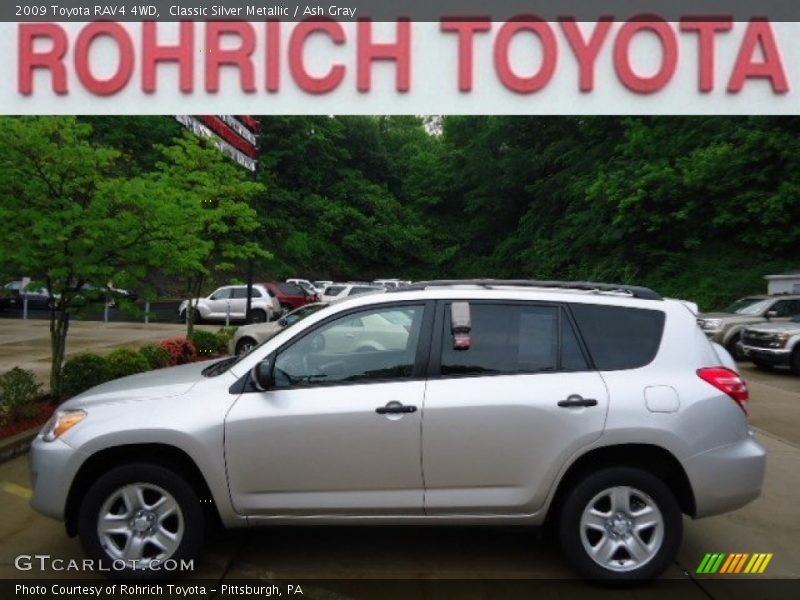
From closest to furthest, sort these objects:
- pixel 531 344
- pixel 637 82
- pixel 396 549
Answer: pixel 531 344 → pixel 396 549 → pixel 637 82

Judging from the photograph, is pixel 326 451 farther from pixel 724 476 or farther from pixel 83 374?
pixel 83 374

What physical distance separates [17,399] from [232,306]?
19.2 metres

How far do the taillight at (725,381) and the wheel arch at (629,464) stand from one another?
0.49 meters

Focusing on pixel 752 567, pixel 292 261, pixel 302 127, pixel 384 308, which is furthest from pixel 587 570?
pixel 302 127

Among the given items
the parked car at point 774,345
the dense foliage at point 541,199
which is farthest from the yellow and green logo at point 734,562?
the dense foliage at point 541,199

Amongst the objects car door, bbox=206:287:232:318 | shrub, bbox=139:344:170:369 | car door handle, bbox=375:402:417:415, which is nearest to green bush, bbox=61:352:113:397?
shrub, bbox=139:344:170:369

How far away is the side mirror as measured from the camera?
13.4 feet

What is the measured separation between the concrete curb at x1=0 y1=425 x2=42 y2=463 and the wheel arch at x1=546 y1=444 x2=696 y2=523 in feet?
16.5

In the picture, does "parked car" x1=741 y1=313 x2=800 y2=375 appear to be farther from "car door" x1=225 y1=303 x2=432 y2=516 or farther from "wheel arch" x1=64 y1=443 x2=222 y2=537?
"wheel arch" x1=64 y1=443 x2=222 y2=537

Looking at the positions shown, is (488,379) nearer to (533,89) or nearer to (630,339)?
(630,339)

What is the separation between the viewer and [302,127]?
162 ft

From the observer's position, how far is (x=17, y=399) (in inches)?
294

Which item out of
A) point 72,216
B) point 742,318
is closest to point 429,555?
point 72,216

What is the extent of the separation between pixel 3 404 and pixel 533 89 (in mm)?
13977
